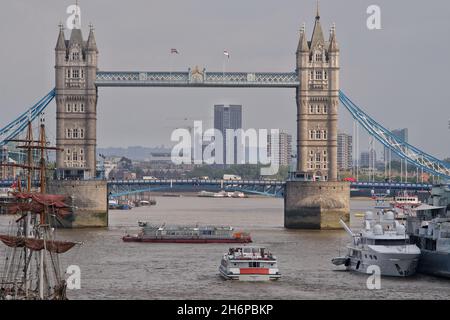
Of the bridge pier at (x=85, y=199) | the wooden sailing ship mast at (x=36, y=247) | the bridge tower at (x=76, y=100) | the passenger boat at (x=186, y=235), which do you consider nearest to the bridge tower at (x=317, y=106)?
the passenger boat at (x=186, y=235)

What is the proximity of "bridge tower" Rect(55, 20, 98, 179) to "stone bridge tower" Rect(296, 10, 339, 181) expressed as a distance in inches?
695

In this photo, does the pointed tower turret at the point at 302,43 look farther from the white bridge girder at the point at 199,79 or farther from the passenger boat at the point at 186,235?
the passenger boat at the point at 186,235

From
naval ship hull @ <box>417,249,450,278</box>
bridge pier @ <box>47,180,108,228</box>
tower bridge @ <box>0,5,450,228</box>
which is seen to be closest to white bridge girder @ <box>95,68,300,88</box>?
tower bridge @ <box>0,5,450,228</box>

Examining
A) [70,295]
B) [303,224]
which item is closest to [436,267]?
[70,295]

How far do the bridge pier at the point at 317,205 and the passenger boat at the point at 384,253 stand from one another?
34.8m

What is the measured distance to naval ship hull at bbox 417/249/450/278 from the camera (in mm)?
59000

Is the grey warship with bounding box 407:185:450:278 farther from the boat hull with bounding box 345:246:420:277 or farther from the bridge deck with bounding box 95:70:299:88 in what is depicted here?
the bridge deck with bounding box 95:70:299:88

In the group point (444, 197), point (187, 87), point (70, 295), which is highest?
point (187, 87)

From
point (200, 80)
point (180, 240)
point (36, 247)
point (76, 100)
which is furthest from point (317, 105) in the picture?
point (36, 247)

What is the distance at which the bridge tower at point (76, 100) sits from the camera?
349 feet

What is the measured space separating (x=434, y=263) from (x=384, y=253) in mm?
2557

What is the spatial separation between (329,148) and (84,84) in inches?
850

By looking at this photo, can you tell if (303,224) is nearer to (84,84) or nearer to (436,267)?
(84,84)
